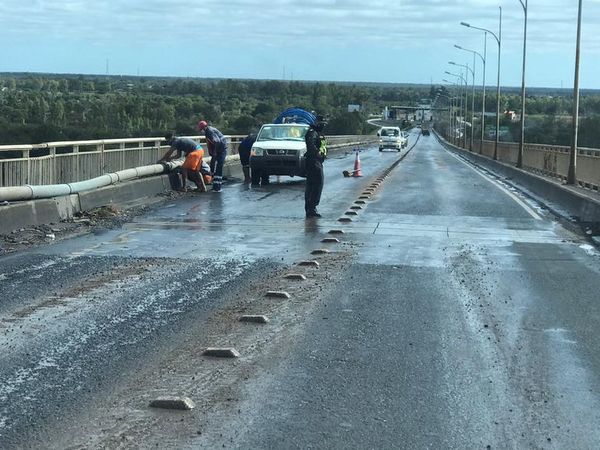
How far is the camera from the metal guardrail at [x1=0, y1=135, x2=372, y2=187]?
47.9ft

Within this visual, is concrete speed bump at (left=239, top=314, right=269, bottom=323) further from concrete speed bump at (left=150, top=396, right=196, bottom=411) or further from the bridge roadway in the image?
concrete speed bump at (left=150, top=396, right=196, bottom=411)

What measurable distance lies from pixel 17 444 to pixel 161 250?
286 inches

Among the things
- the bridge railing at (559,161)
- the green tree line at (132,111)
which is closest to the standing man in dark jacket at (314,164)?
the green tree line at (132,111)

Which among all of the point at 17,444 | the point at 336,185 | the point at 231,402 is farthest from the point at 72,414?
the point at 336,185

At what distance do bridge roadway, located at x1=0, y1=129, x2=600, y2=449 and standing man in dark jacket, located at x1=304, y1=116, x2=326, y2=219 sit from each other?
3.12 m

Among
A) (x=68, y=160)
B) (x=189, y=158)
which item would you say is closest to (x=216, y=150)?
(x=189, y=158)

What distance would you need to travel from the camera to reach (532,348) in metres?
6.86

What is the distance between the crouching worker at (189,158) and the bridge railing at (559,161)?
1011 cm

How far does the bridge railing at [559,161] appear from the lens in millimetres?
23141

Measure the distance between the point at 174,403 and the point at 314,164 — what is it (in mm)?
11259

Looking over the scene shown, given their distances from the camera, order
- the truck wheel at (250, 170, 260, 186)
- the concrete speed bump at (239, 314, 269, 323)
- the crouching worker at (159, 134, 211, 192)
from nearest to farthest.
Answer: the concrete speed bump at (239, 314, 269, 323), the crouching worker at (159, 134, 211, 192), the truck wheel at (250, 170, 260, 186)

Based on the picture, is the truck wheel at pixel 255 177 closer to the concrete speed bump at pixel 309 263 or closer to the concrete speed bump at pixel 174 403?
the concrete speed bump at pixel 309 263

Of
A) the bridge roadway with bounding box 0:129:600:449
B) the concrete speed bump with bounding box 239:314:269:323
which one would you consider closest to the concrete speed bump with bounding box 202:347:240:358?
the bridge roadway with bounding box 0:129:600:449

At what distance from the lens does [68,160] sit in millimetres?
17047
